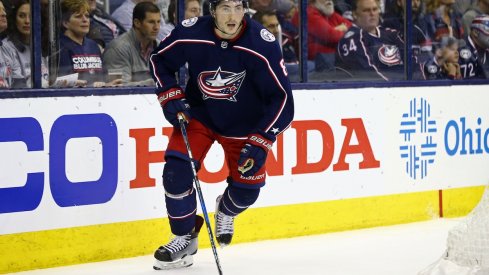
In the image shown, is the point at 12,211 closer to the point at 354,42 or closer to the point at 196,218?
the point at 196,218

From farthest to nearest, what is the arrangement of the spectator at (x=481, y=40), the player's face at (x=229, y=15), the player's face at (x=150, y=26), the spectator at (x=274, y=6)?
the spectator at (x=481, y=40), the spectator at (x=274, y=6), the player's face at (x=150, y=26), the player's face at (x=229, y=15)

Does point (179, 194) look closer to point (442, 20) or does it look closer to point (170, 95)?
point (170, 95)

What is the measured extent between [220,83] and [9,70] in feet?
3.32

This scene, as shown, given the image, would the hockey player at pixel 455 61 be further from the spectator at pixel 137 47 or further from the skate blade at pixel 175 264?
the skate blade at pixel 175 264

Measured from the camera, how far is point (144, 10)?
20.0ft

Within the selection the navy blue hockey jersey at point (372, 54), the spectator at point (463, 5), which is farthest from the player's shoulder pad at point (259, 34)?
the spectator at point (463, 5)

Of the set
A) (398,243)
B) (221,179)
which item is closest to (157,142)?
(221,179)

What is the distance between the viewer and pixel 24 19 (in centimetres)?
559

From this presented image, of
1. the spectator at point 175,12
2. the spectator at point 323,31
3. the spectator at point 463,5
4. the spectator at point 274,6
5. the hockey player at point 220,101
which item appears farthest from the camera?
the spectator at point 463,5

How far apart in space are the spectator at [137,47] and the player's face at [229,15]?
892 millimetres

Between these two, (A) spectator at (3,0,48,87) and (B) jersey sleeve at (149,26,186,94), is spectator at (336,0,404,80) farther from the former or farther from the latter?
(A) spectator at (3,0,48,87)

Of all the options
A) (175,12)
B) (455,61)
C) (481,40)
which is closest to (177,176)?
(175,12)

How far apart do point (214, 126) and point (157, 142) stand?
0.62 metres

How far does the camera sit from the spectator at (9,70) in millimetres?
5504
